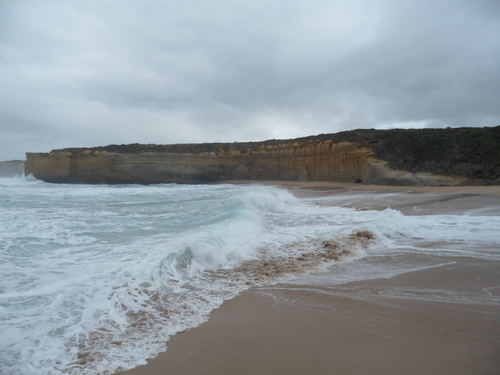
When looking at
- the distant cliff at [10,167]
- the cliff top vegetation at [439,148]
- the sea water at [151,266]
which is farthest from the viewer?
the distant cliff at [10,167]

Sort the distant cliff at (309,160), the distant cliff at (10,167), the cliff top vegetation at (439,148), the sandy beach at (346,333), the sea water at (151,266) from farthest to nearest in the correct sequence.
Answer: the distant cliff at (10,167)
the distant cliff at (309,160)
the cliff top vegetation at (439,148)
the sea water at (151,266)
the sandy beach at (346,333)

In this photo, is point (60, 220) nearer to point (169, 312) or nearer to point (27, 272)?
point (27, 272)

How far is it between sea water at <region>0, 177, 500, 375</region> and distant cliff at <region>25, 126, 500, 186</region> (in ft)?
50.3

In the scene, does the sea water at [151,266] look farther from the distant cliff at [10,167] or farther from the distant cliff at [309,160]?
the distant cliff at [10,167]

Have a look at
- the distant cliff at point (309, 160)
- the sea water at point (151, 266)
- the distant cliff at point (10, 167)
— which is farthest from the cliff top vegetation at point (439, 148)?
the distant cliff at point (10, 167)

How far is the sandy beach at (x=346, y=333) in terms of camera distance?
220 centimetres

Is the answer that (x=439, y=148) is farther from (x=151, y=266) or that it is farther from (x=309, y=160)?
(x=151, y=266)

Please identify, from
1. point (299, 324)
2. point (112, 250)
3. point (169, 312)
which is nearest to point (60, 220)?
point (112, 250)

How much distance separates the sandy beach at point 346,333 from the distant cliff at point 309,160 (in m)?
21.7

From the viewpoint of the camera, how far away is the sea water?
262cm

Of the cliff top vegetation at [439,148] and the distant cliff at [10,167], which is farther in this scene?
the distant cliff at [10,167]

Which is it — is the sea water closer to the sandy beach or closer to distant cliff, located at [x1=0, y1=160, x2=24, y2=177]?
the sandy beach

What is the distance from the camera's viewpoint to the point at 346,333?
267 centimetres

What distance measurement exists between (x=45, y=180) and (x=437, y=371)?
4961 centimetres
